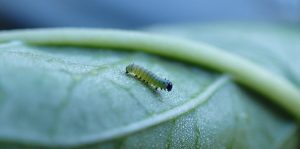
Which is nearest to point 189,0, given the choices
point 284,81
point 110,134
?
point 284,81

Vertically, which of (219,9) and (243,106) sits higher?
(243,106)

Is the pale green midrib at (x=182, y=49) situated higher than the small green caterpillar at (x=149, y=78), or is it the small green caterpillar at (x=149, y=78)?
the small green caterpillar at (x=149, y=78)

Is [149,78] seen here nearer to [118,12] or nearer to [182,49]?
[182,49]

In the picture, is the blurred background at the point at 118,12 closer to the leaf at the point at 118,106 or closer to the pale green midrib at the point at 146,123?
the leaf at the point at 118,106

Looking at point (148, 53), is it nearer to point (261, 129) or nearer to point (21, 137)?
point (261, 129)

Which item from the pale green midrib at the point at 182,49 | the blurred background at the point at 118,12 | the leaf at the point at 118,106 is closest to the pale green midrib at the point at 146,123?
the leaf at the point at 118,106

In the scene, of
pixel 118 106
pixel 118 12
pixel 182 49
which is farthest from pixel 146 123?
pixel 118 12

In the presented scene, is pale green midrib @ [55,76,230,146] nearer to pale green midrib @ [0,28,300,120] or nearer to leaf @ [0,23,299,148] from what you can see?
leaf @ [0,23,299,148]
